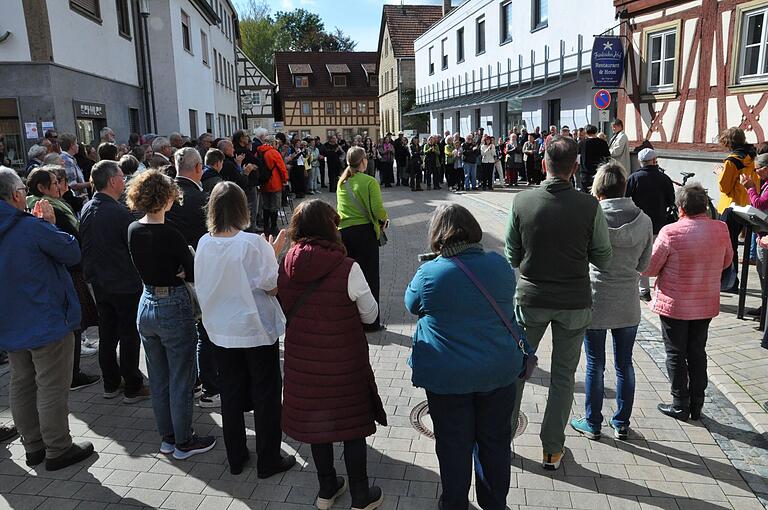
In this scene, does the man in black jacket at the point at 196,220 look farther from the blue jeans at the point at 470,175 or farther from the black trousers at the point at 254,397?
the blue jeans at the point at 470,175

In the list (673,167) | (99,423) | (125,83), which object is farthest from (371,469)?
(125,83)

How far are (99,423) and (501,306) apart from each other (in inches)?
136

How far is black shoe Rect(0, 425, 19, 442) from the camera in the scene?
4488 millimetres

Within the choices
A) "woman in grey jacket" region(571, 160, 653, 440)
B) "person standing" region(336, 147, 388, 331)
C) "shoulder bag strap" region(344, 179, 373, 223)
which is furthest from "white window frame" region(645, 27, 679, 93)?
"woman in grey jacket" region(571, 160, 653, 440)

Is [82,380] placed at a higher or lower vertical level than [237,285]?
lower

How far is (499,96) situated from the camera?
24172mm

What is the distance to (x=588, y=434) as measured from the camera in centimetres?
427

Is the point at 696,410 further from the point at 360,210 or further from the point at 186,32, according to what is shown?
the point at 186,32

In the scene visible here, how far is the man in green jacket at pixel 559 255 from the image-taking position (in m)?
3.51

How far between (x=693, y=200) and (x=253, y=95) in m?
46.0

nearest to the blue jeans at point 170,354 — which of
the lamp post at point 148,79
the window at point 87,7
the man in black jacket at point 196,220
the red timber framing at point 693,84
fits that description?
the man in black jacket at point 196,220

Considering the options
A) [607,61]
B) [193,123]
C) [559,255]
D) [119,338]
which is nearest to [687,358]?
[559,255]

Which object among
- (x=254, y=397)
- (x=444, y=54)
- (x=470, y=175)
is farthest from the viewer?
(x=444, y=54)

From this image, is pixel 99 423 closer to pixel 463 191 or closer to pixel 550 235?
pixel 550 235
